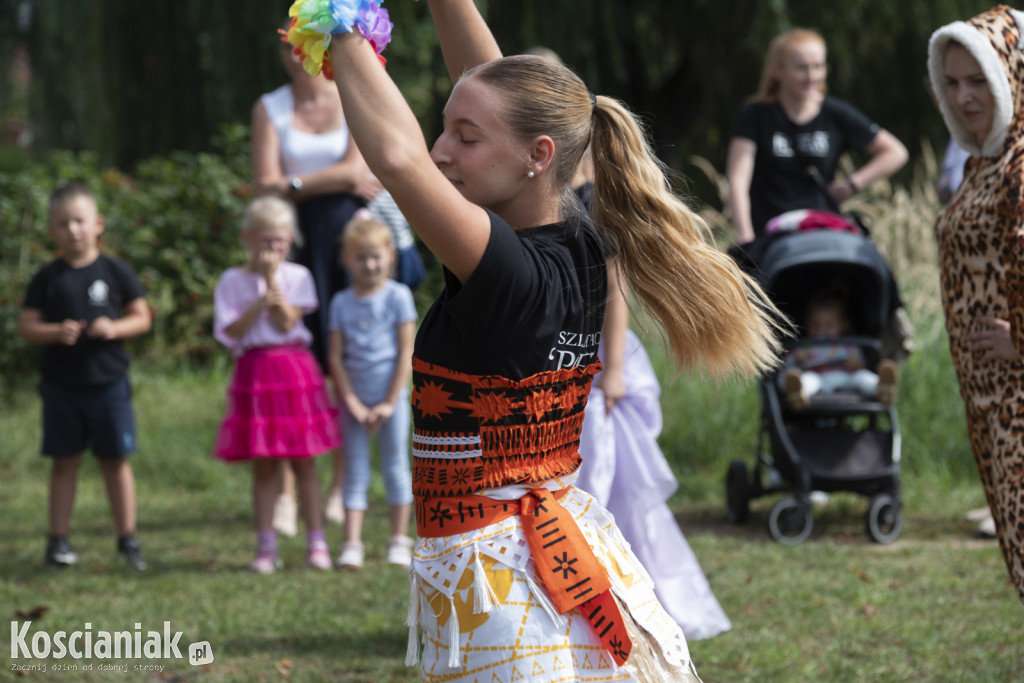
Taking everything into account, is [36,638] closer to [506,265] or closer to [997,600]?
[506,265]

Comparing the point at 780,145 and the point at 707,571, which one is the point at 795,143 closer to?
the point at 780,145

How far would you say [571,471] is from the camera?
2.22 m

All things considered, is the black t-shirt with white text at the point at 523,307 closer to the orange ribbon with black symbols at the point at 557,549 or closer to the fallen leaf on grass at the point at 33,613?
the orange ribbon with black symbols at the point at 557,549

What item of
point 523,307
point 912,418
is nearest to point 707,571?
point 912,418

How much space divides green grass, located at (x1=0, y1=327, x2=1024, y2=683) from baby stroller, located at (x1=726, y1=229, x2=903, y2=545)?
7.9 inches

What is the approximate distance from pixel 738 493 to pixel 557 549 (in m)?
4.34

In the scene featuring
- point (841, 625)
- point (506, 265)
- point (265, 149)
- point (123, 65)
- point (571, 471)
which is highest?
point (123, 65)

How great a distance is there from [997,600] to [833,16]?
298 inches

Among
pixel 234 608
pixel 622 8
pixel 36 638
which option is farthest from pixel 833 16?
pixel 36 638

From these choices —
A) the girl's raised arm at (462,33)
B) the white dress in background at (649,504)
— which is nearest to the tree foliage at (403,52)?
the white dress in background at (649,504)

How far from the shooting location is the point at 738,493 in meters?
6.20

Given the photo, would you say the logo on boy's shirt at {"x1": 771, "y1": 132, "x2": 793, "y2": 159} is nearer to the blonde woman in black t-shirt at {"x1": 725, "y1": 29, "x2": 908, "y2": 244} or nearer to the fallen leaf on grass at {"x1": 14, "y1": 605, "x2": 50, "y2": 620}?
the blonde woman in black t-shirt at {"x1": 725, "y1": 29, "x2": 908, "y2": 244}

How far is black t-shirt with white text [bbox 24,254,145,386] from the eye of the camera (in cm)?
554

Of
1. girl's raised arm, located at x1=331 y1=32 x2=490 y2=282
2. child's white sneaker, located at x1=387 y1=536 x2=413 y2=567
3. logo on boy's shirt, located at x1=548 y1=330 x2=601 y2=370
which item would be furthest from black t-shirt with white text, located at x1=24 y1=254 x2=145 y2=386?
girl's raised arm, located at x1=331 y1=32 x2=490 y2=282
